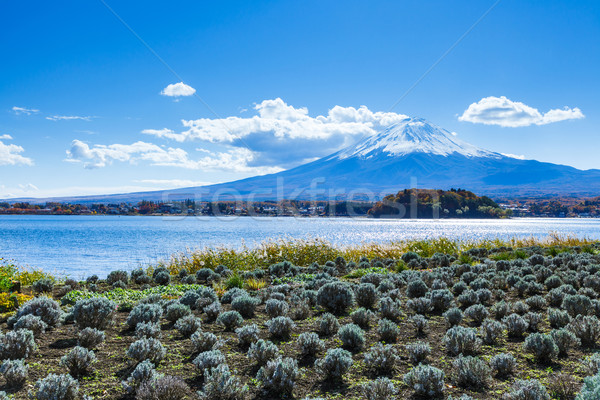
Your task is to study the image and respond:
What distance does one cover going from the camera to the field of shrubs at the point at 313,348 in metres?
3.81

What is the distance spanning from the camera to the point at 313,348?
15.9 feet

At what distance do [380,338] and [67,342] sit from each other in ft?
13.4

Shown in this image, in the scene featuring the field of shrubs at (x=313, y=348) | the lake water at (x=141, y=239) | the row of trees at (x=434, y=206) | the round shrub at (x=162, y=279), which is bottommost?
the lake water at (x=141, y=239)

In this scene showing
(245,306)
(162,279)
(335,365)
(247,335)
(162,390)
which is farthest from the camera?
(162,279)

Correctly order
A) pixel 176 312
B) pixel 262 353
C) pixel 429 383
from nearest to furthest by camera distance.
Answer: pixel 429 383, pixel 262 353, pixel 176 312

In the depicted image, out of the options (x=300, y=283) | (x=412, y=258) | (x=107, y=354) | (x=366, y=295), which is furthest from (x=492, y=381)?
(x=412, y=258)

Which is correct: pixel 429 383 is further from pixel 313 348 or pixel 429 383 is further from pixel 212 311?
pixel 212 311


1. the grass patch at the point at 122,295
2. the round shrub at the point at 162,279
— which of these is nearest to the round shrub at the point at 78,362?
the grass patch at the point at 122,295

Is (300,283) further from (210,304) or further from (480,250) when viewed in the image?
(480,250)

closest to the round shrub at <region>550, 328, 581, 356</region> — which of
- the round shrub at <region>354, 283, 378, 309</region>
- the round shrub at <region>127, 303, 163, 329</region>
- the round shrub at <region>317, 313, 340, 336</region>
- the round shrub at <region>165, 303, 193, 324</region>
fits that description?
the round shrub at <region>317, 313, 340, 336</region>

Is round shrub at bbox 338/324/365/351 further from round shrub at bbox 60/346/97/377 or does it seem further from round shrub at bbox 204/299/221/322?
round shrub at bbox 60/346/97/377

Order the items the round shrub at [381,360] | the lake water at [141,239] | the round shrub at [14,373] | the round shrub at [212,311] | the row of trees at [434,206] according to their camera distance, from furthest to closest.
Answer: the row of trees at [434,206] → the lake water at [141,239] → the round shrub at [212,311] → the round shrub at [381,360] → the round shrub at [14,373]

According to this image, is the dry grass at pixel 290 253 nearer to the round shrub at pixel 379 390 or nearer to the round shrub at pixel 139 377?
the round shrub at pixel 139 377

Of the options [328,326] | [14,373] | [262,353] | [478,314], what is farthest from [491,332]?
[14,373]
